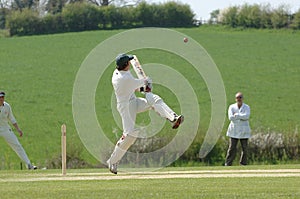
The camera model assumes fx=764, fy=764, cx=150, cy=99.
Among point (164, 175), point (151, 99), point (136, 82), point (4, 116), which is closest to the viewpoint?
point (136, 82)

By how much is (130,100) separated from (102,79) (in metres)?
29.3

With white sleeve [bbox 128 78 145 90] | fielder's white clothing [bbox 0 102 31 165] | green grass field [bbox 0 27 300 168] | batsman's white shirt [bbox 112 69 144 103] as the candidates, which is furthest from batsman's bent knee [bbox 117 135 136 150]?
green grass field [bbox 0 27 300 168]

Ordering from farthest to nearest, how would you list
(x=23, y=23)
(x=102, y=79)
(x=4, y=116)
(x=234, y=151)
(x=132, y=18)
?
(x=23, y=23) → (x=132, y=18) → (x=102, y=79) → (x=234, y=151) → (x=4, y=116)

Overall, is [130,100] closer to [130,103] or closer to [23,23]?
[130,103]

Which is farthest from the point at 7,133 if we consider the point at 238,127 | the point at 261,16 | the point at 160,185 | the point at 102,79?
the point at 261,16

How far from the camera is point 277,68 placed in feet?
150

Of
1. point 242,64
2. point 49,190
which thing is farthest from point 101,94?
point 49,190

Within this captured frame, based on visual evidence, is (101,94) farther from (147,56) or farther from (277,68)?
(277,68)

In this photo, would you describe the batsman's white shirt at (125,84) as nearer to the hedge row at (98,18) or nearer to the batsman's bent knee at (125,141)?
the batsman's bent knee at (125,141)

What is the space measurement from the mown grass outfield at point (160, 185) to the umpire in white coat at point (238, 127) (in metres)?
5.28

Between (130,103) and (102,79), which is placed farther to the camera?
(102,79)

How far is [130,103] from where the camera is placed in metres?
14.4

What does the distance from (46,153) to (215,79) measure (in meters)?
7.72

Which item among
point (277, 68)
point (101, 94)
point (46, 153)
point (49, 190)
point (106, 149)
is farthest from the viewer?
point (277, 68)
